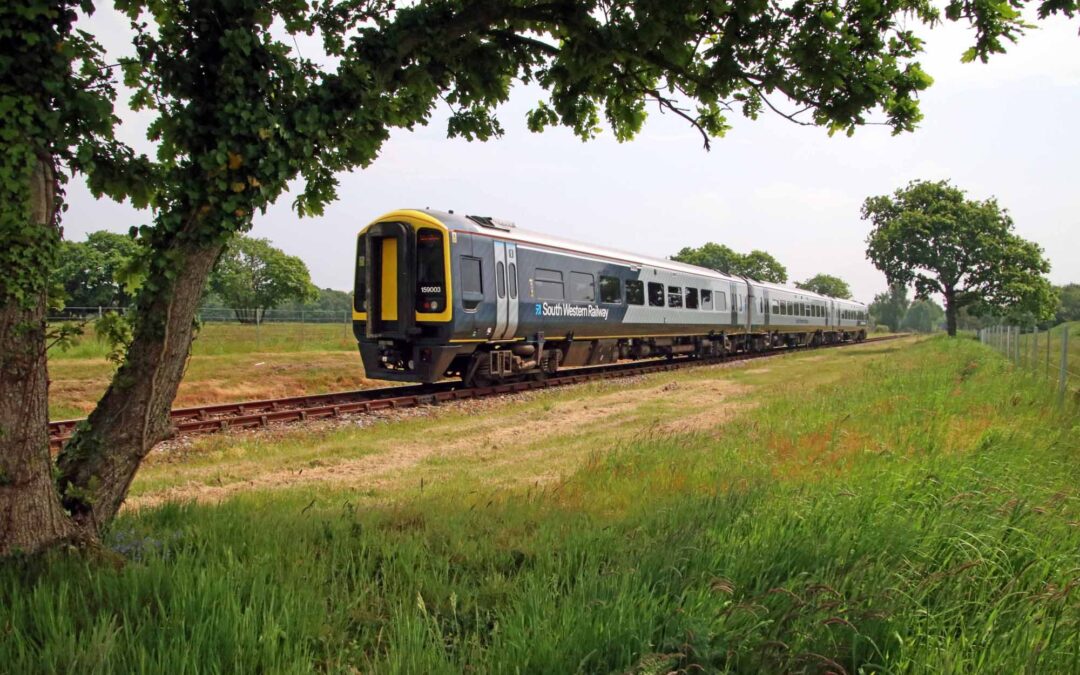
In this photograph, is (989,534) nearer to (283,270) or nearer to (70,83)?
(70,83)

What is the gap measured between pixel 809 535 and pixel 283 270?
58469mm

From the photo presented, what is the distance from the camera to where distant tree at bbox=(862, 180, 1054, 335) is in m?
38.5

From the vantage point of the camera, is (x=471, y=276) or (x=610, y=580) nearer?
(x=610, y=580)

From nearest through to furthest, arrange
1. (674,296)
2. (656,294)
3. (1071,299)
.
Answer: (656,294)
(674,296)
(1071,299)

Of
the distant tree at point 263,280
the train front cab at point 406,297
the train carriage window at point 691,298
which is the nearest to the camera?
the train front cab at point 406,297

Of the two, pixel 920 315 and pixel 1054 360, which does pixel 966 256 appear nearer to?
pixel 1054 360

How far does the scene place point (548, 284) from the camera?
15.8 meters

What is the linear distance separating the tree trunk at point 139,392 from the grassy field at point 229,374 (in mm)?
10921

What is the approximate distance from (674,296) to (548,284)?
777cm

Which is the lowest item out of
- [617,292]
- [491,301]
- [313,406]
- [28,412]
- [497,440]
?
[497,440]

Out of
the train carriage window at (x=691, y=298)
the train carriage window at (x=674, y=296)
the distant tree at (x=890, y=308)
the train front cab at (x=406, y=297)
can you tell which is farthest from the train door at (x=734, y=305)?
the distant tree at (x=890, y=308)

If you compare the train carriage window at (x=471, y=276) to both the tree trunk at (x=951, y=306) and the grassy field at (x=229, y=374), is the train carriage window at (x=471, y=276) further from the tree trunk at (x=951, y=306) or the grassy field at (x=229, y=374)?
the tree trunk at (x=951, y=306)

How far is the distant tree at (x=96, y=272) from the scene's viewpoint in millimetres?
3620

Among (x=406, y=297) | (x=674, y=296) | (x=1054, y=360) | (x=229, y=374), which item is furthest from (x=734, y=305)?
(x=229, y=374)
